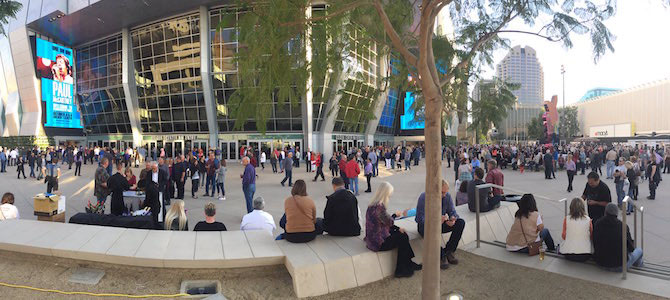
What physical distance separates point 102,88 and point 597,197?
45.0 metres

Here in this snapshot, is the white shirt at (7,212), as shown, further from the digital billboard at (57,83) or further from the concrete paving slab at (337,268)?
the digital billboard at (57,83)

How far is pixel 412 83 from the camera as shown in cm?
627

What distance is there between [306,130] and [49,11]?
27.1 metres

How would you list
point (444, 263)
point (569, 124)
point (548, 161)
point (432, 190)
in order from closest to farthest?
point (432, 190) < point (444, 263) < point (548, 161) < point (569, 124)

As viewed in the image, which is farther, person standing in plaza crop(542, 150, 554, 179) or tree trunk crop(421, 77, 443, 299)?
person standing in plaza crop(542, 150, 554, 179)

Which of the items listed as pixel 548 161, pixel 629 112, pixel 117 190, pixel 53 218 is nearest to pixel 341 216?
pixel 117 190

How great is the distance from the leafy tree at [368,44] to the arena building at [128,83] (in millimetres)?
21493

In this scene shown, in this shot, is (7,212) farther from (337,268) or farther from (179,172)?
(337,268)

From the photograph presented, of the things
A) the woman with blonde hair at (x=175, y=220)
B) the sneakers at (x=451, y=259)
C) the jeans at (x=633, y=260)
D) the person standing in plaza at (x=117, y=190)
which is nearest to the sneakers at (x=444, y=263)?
the sneakers at (x=451, y=259)

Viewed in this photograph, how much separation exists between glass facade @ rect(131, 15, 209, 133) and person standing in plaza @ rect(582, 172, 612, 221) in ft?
106

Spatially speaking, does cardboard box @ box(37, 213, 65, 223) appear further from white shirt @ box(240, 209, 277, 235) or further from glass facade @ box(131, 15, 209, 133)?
glass facade @ box(131, 15, 209, 133)

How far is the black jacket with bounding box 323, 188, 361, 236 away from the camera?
16.6 ft

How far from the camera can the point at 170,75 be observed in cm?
3384

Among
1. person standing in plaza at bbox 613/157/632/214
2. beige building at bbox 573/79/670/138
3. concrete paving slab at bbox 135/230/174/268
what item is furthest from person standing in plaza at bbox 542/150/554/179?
Answer: beige building at bbox 573/79/670/138
